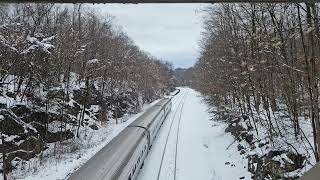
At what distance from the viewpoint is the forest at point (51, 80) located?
22.0m

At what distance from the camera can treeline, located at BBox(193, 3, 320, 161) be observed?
996cm

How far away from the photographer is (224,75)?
78.5 ft

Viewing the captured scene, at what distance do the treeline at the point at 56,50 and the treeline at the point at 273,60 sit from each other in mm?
10223

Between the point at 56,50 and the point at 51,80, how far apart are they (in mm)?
3365

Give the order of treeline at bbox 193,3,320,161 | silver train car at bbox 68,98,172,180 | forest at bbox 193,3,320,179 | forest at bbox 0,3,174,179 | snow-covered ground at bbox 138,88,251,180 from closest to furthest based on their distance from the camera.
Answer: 1. silver train car at bbox 68,98,172,180
2. treeline at bbox 193,3,320,161
3. forest at bbox 193,3,320,179
4. snow-covered ground at bbox 138,88,251,180
5. forest at bbox 0,3,174,179

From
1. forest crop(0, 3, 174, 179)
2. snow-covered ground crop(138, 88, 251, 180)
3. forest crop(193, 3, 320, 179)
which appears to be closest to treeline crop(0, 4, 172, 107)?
forest crop(0, 3, 174, 179)

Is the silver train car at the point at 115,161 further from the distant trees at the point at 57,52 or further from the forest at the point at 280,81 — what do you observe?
the distant trees at the point at 57,52

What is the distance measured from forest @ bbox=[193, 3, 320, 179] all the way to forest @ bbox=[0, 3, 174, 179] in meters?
10.3

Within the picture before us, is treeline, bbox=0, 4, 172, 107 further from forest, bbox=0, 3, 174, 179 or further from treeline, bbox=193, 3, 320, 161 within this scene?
treeline, bbox=193, 3, 320, 161

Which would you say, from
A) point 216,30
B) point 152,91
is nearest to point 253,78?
point 216,30

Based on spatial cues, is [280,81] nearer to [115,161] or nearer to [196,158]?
[115,161]

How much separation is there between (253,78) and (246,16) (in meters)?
3.67

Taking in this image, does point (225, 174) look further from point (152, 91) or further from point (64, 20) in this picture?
point (152, 91)

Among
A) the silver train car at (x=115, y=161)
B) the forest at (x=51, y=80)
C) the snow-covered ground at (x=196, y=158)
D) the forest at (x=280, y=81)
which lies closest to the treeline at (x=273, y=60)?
the forest at (x=280, y=81)
